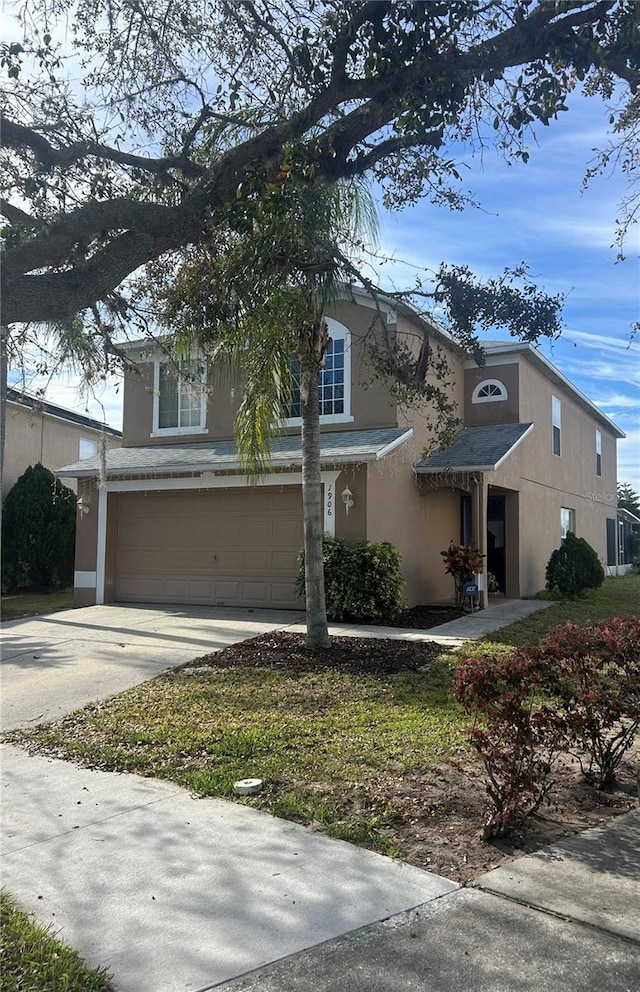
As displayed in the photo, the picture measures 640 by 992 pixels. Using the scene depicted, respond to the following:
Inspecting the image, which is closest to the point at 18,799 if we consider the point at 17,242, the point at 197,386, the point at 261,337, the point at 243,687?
the point at 243,687

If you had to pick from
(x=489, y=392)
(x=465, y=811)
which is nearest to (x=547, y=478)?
(x=489, y=392)

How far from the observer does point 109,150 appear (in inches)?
Answer: 254

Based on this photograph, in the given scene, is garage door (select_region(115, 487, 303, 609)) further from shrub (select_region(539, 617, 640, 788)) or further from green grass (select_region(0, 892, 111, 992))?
green grass (select_region(0, 892, 111, 992))

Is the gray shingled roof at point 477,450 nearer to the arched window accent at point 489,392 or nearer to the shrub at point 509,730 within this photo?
the arched window accent at point 489,392

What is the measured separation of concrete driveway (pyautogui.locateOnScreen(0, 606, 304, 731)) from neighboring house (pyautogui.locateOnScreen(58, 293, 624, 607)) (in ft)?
3.56

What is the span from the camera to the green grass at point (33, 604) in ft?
52.3

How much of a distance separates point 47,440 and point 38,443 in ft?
1.33

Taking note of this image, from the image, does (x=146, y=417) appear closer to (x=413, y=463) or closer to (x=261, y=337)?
(x=413, y=463)

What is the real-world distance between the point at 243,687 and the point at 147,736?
1.85 m

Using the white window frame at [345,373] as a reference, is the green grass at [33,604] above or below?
below

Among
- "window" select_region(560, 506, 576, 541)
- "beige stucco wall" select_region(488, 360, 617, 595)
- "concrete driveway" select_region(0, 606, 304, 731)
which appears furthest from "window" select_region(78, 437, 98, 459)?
"window" select_region(560, 506, 576, 541)

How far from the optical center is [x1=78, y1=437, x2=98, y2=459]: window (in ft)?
81.5

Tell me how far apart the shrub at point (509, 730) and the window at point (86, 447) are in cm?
2200

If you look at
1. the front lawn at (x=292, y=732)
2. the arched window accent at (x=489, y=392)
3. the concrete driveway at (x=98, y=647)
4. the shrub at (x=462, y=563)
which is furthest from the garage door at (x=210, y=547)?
the arched window accent at (x=489, y=392)
